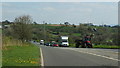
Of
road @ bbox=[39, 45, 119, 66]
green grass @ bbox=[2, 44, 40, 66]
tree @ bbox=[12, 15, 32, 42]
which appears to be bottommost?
road @ bbox=[39, 45, 119, 66]

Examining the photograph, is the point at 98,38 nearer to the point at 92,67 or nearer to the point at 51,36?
the point at 51,36

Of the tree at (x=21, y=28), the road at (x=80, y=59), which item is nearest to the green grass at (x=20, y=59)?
the road at (x=80, y=59)

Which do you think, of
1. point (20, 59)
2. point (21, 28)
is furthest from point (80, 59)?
point (21, 28)

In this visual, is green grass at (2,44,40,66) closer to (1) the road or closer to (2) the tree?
(1) the road

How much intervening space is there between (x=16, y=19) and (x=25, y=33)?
11.9 feet

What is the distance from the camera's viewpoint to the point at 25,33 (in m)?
54.8

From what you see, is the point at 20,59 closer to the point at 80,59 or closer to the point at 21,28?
the point at 80,59

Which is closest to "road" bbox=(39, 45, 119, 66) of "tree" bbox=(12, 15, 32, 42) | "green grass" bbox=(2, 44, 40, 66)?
"green grass" bbox=(2, 44, 40, 66)

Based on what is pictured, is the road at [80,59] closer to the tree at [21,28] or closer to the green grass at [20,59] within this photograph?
the green grass at [20,59]

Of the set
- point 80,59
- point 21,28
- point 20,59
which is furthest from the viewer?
point 21,28

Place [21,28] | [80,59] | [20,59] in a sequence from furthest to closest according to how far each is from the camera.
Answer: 1. [21,28]
2. [80,59]
3. [20,59]

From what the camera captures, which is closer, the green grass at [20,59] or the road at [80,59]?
the green grass at [20,59]

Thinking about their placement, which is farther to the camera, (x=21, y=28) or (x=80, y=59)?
(x=21, y=28)

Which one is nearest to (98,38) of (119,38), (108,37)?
(108,37)
